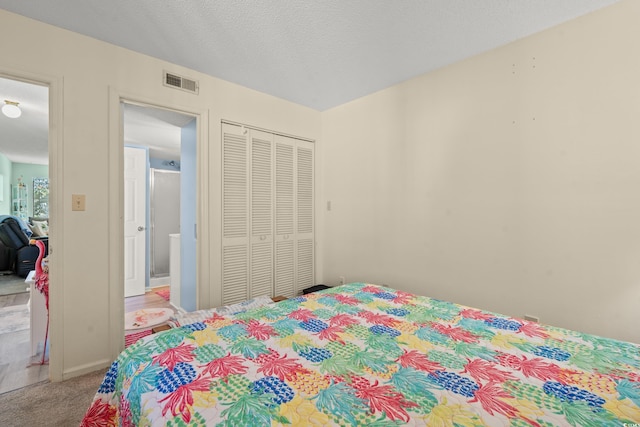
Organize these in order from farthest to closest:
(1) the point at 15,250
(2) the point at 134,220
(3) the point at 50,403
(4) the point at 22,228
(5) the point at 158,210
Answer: (4) the point at 22,228 → (5) the point at 158,210 → (1) the point at 15,250 → (2) the point at 134,220 → (3) the point at 50,403

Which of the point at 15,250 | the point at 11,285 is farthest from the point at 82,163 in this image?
the point at 15,250

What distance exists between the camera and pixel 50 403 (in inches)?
71.9

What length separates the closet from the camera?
2977mm

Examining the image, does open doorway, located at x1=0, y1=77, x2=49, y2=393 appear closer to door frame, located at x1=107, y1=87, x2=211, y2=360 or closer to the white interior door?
door frame, located at x1=107, y1=87, x2=211, y2=360

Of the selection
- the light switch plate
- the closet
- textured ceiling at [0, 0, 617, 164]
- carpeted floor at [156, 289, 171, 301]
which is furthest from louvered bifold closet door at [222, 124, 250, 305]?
carpeted floor at [156, 289, 171, 301]

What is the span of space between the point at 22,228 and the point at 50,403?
533 centimetres

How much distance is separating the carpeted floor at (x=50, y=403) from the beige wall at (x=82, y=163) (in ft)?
0.41

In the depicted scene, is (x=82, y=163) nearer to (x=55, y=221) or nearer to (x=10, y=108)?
(x=55, y=221)

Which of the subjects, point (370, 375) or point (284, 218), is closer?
point (370, 375)

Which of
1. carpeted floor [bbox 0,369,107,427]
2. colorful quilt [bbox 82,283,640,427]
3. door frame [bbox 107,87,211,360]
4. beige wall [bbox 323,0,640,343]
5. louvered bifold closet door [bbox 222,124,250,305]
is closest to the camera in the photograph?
colorful quilt [bbox 82,283,640,427]

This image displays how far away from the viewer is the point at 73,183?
2.13 meters

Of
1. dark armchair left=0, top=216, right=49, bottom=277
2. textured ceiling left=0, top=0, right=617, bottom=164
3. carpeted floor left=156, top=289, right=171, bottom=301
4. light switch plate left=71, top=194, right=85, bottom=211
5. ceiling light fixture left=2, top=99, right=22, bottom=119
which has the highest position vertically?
textured ceiling left=0, top=0, right=617, bottom=164

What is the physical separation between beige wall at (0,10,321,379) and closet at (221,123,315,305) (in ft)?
2.95

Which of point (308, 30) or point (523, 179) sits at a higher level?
point (308, 30)
